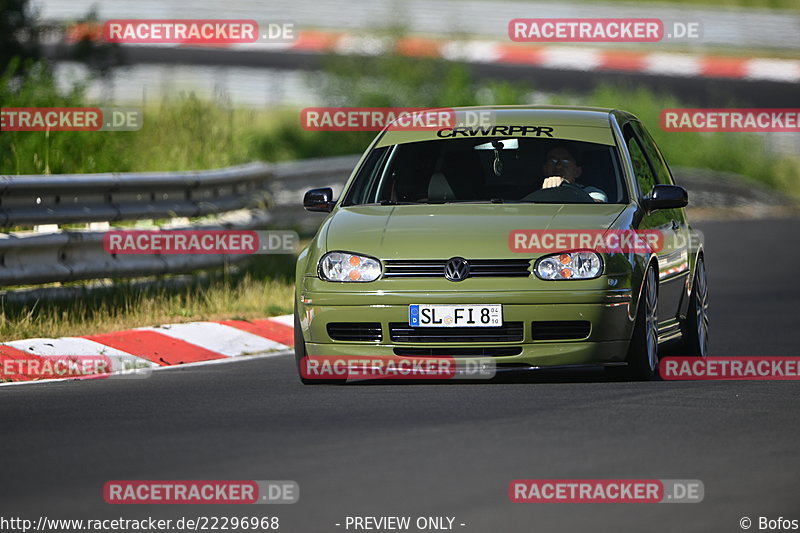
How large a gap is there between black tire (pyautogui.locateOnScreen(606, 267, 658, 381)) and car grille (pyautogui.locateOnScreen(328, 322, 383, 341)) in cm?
142

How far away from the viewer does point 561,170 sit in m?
11.7

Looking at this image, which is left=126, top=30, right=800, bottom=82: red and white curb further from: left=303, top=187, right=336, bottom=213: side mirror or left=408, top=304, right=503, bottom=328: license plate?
left=408, top=304, right=503, bottom=328: license plate

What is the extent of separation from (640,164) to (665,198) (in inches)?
39.7

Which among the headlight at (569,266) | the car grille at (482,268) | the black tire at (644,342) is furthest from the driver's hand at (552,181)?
the car grille at (482,268)

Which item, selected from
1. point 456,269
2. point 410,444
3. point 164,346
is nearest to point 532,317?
point 456,269

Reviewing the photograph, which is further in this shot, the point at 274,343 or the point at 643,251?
the point at 274,343

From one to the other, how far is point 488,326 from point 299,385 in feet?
4.00

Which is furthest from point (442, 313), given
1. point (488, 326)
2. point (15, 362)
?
point (15, 362)

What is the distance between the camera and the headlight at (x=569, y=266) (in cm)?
1044

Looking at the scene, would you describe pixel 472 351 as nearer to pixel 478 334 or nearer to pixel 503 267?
pixel 478 334

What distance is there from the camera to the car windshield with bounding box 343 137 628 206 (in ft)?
38.2

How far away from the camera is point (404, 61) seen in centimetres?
3753

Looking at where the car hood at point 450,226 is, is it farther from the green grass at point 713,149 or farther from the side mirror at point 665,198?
the green grass at point 713,149

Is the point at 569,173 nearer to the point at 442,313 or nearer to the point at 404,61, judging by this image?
the point at 442,313
